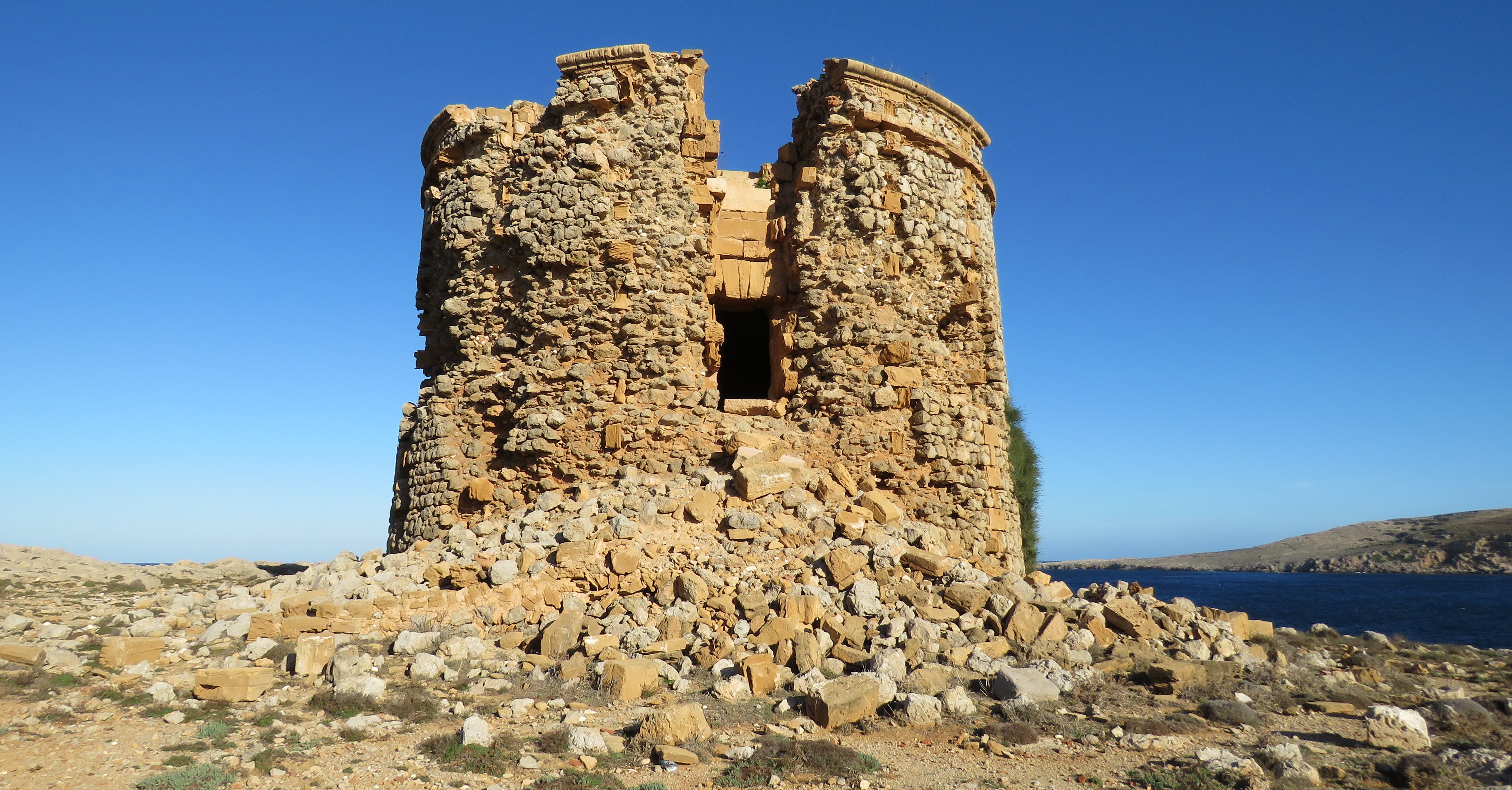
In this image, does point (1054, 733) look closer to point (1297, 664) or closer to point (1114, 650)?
point (1114, 650)

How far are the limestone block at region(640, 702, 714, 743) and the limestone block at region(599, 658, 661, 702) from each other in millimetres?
702

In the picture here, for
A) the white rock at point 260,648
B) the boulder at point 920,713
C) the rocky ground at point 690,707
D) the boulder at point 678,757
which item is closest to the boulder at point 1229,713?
the rocky ground at point 690,707

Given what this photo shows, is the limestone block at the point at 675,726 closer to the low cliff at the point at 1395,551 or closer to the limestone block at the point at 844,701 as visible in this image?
the limestone block at the point at 844,701

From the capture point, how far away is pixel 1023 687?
5.98m

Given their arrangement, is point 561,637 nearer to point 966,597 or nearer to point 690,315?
point 966,597

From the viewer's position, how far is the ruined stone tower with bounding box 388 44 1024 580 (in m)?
9.13

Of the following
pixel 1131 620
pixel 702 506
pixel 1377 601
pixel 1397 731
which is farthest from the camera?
pixel 1377 601

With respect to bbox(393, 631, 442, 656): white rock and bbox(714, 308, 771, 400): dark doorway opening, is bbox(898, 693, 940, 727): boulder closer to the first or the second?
bbox(393, 631, 442, 656): white rock

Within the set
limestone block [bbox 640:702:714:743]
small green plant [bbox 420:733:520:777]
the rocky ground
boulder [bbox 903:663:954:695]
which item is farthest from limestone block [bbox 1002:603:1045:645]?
small green plant [bbox 420:733:520:777]

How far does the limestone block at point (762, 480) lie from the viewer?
8.31 metres

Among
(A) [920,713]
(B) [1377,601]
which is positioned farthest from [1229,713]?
(B) [1377,601]

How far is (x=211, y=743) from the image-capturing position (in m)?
4.99

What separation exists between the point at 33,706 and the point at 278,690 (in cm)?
139

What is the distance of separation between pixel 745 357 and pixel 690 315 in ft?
11.3
